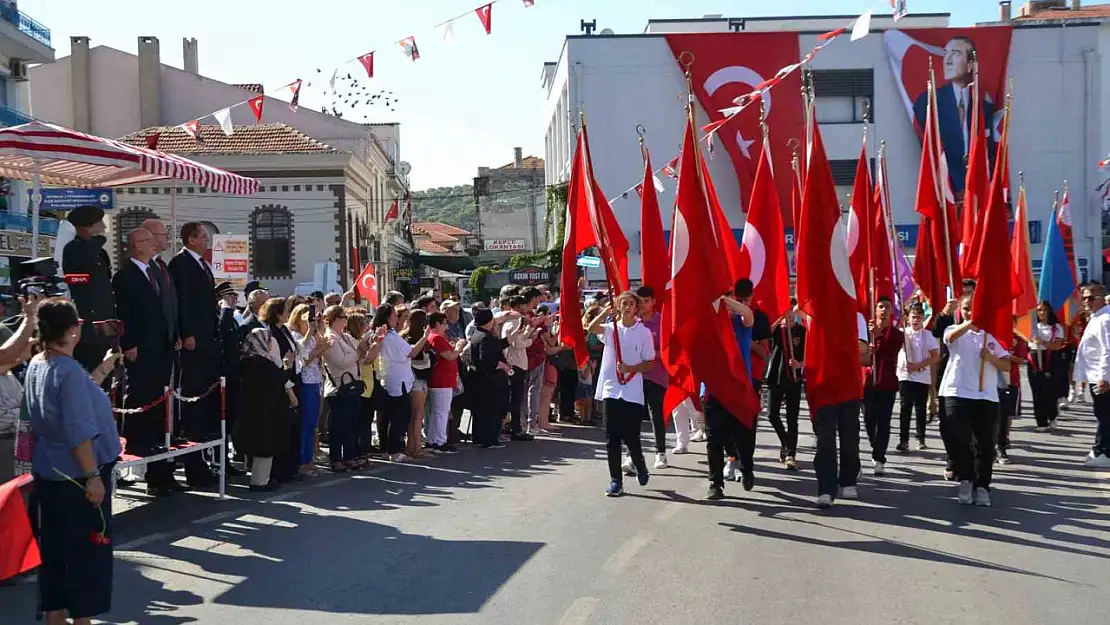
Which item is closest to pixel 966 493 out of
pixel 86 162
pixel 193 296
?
pixel 193 296

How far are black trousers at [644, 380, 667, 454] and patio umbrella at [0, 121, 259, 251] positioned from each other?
502 centimetres

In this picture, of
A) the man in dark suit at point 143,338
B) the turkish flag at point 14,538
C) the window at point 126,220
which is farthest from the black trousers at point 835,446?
the window at point 126,220

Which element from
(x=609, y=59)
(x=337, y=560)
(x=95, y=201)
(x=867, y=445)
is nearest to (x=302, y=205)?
(x=609, y=59)

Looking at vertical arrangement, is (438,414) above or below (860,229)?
below

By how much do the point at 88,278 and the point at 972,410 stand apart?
25.1 feet

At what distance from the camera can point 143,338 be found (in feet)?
34.4

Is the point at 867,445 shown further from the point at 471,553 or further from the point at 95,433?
the point at 95,433

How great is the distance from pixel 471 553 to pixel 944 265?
32.9 feet

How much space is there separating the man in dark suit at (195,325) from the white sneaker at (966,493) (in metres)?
6.91

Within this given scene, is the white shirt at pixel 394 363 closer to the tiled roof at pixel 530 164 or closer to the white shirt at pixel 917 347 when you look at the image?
the white shirt at pixel 917 347

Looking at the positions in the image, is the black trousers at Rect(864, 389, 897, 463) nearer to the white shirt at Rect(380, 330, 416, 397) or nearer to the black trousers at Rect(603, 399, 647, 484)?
the black trousers at Rect(603, 399, 647, 484)

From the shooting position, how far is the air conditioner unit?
105ft

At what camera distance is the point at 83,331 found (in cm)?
968

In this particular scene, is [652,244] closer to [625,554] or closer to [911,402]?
[911,402]
